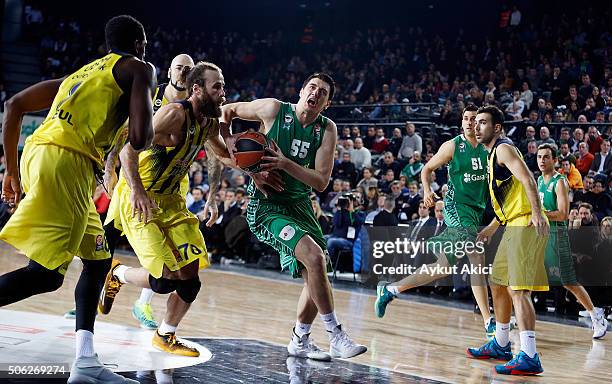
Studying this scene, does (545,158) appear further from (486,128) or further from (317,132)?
(317,132)

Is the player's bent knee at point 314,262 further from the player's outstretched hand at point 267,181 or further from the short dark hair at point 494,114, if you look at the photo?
the short dark hair at point 494,114

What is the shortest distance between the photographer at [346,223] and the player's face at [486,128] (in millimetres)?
5038

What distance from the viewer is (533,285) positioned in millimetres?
4695

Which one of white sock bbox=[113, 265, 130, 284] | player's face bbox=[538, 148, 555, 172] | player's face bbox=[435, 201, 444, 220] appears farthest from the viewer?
player's face bbox=[435, 201, 444, 220]

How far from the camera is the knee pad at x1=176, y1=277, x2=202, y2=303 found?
4246 mm

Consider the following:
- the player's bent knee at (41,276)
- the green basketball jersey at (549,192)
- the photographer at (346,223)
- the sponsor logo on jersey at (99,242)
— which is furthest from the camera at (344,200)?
the player's bent knee at (41,276)

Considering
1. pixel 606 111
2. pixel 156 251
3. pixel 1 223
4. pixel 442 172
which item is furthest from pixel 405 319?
pixel 1 223

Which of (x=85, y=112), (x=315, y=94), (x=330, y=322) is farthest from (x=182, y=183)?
(x=85, y=112)

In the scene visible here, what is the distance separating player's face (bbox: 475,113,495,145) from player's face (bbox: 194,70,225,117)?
1900mm

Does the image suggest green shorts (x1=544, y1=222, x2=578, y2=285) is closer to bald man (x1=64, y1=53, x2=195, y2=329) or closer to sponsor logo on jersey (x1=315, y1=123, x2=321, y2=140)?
sponsor logo on jersey (x1=315, y1=123, x2=321, y2=140)

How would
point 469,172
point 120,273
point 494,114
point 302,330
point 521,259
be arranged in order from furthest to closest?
point 469,172 → point 494,114 → point 120,273 → point 521,259 → point 302,330

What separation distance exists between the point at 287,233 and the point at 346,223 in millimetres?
5837

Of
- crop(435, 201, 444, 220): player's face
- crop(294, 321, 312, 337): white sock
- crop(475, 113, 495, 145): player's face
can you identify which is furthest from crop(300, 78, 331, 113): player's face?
crop(435, 201, 444, 220): player's face

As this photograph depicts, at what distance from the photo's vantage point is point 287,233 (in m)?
4.40
